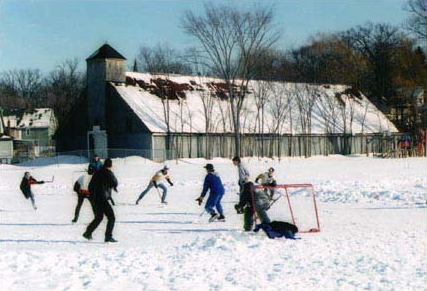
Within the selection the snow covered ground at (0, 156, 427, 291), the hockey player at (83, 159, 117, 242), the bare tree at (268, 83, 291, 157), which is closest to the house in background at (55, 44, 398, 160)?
the bare tree at (268, 83, 291, 157)

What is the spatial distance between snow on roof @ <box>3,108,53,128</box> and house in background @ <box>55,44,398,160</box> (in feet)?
116

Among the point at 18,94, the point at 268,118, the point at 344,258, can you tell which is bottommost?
the point at 344,258

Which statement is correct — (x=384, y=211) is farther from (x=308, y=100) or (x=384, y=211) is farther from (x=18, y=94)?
(x=18, y=94)

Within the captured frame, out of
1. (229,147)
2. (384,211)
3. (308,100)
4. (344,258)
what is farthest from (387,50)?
(344,258)

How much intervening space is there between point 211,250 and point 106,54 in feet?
150

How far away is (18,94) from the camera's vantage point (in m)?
109

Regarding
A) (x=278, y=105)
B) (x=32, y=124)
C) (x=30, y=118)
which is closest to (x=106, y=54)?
(x=278, y=105)

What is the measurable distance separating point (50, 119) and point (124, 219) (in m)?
78.5

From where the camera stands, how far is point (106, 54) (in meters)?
56.8

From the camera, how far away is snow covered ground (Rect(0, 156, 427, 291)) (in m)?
10.4

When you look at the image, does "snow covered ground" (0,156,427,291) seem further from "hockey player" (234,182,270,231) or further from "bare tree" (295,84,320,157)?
"bare tree" (295,84,320,157)

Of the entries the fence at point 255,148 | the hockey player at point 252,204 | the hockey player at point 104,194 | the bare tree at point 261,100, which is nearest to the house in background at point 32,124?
the fence at point 255,148

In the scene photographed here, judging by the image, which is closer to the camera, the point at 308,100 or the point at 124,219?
the point at 124,219

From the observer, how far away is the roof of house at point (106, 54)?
5672 cm
